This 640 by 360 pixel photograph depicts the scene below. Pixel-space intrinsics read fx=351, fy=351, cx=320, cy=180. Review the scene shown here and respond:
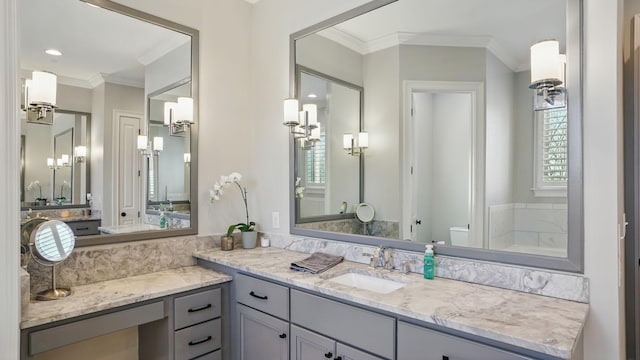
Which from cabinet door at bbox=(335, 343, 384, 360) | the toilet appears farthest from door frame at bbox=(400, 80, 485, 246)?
cabinet door at bbox=(335, 343, 384, 360)

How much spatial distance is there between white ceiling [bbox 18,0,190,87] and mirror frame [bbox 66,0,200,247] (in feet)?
0.13

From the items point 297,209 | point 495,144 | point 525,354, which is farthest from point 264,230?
point 525,354

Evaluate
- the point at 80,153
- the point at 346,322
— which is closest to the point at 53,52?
the point at 80,153

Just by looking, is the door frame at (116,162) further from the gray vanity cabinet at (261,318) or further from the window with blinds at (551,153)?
the window with blinds at (551,153)

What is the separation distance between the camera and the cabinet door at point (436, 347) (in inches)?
47.6

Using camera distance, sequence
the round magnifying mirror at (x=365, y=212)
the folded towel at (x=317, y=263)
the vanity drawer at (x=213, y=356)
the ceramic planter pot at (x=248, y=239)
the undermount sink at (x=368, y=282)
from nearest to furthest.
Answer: the undermount sink at (x=368, y=282)
the folded towel at (x=317, y=263)
the vanity drawer at (x=213, y=356)
the round magnifying mirror at (x=365, y=212)
the ceramic planter pot at (x=248, y=239)

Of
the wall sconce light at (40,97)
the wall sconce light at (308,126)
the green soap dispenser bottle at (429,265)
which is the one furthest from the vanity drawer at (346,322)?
the wall sconce light at (40,97)

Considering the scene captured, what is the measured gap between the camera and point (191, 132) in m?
2.55

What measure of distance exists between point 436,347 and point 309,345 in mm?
678

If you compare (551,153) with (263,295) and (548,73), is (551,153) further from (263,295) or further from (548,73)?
(263,295)

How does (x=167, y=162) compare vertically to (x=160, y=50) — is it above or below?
below

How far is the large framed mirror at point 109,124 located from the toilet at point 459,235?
1.76 meters

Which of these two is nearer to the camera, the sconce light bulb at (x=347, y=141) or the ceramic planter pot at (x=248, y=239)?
the sconce light bulb at (x=347, y=141)

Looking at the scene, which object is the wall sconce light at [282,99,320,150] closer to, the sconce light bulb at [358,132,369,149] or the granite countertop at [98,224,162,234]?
the sconce light bulb at [358,132,369,149]
